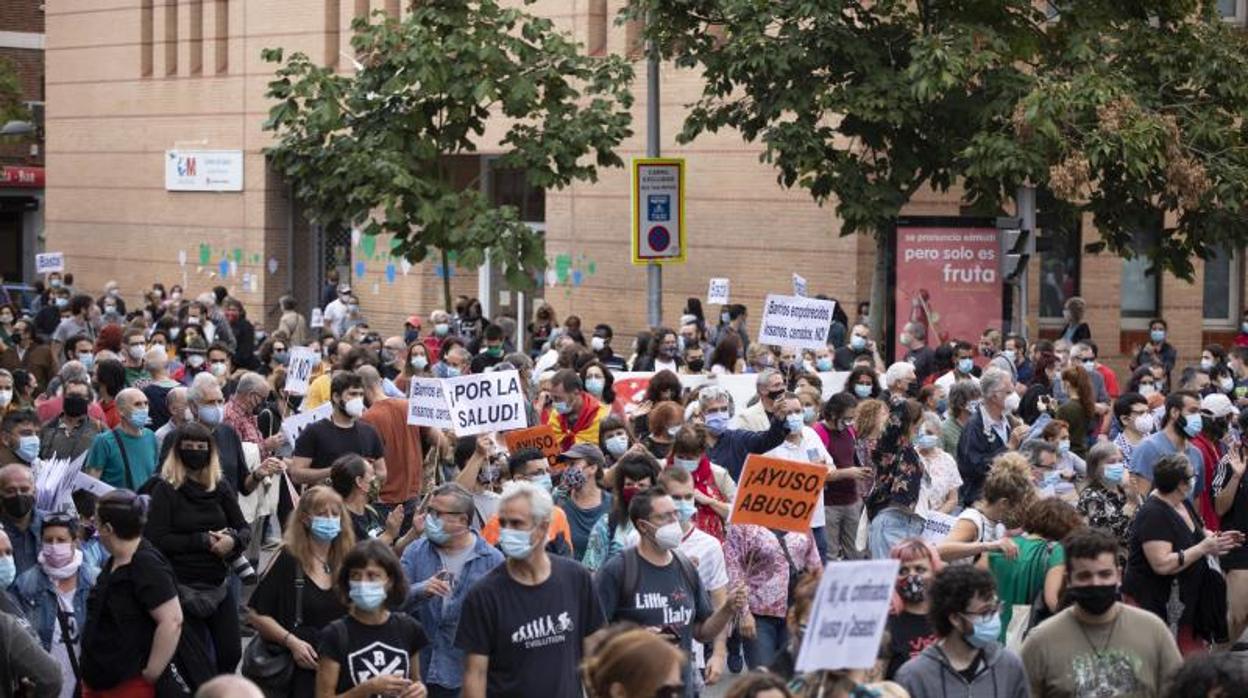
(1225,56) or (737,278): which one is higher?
(1225,56)

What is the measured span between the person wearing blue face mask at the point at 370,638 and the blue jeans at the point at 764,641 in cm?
323

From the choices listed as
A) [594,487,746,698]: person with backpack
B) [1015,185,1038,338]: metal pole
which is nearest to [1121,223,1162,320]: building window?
[1015,185,1038,338]: metal pole

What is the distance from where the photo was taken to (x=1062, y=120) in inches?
871

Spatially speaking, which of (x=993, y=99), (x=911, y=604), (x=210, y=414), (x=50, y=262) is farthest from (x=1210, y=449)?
(x=50, y=262)

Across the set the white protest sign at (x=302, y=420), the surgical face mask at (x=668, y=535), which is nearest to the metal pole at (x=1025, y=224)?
the white protest sign at (x=302, y=420)

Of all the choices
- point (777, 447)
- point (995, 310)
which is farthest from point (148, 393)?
point (995, 310)

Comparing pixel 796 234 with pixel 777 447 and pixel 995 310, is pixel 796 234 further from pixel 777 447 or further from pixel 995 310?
pixel 777 447

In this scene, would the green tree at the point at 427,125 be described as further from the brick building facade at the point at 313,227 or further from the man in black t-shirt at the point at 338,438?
the man in black t-shirt at the point at 338,438

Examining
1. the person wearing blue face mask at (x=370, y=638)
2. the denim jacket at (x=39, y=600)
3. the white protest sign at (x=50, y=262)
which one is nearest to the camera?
the person wearing blue face mask at (x=370, y=638)

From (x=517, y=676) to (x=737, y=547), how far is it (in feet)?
10.5

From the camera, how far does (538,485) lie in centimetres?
1096

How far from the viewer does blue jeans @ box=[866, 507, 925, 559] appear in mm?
13359

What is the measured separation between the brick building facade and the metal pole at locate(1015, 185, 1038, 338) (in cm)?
511

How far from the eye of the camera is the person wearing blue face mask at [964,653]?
7.62m
